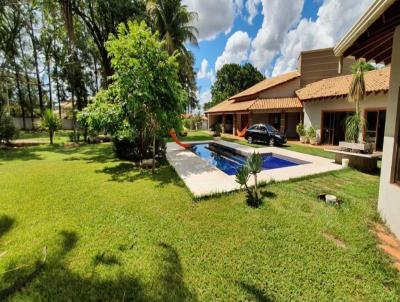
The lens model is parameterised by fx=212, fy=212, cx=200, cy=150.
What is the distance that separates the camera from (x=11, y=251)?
3.75 metres

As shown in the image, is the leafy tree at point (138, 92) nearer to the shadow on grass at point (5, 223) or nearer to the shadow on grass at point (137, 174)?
the shadow on grass at point (137, 174)

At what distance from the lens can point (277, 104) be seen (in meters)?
19.7

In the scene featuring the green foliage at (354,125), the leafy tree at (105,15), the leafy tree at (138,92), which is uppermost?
the leafy tree at (105,15)

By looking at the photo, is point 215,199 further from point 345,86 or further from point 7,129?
point 7,129

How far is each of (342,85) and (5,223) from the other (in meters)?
19.5

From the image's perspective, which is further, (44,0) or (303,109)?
(303,109)

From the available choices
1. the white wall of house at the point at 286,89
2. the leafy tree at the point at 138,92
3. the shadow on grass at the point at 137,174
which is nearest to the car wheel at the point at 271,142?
the white wall of house at the point at 286,89

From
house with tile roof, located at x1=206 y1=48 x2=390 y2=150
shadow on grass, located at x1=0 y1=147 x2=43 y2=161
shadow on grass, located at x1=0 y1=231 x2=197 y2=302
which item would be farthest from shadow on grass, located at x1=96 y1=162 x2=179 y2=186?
house with tile roof, located at x1=206 y1=48 x2=390 y2=150

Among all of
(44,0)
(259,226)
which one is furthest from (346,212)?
(44,0)

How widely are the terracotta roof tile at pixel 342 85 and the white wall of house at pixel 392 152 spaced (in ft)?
32.8

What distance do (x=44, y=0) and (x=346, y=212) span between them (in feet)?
59.9

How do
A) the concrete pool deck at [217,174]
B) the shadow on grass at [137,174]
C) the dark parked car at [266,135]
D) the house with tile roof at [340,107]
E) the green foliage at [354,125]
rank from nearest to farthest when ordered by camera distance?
the concrete pool deck at [217,174], the shadow on grass at [137,174], the green foliage at [354,125], the house with tile roof at [340,107], the dark parked car at [266,135]

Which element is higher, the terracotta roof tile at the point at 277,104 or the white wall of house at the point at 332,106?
the terracotta roof tile at the point at 277,104

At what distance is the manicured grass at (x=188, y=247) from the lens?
294 cm
